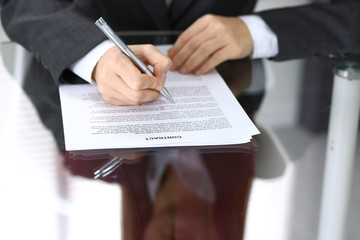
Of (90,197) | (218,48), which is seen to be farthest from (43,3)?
(90,197)

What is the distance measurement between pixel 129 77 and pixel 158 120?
3.2 inches

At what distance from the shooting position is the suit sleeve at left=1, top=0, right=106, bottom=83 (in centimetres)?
91

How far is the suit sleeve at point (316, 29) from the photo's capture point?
1.06 m

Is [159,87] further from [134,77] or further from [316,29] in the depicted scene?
[316,29]

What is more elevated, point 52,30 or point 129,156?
point 52,30

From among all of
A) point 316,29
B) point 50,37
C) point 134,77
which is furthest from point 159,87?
point 316,29

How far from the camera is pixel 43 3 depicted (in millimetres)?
1011

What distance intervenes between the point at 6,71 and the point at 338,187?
2.22ft

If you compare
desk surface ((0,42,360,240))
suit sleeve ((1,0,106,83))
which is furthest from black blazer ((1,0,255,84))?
desk surface ((0,42,360,240))

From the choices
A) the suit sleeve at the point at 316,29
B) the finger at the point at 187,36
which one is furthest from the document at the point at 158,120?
the suit sleeve at the point at 316,29

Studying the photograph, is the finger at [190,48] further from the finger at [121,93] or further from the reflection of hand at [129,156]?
the reflection of hand at [129,156]

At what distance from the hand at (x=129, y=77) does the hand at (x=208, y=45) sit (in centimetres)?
13

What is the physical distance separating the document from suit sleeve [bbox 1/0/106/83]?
2.7 inches

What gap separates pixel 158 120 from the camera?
0.77m
